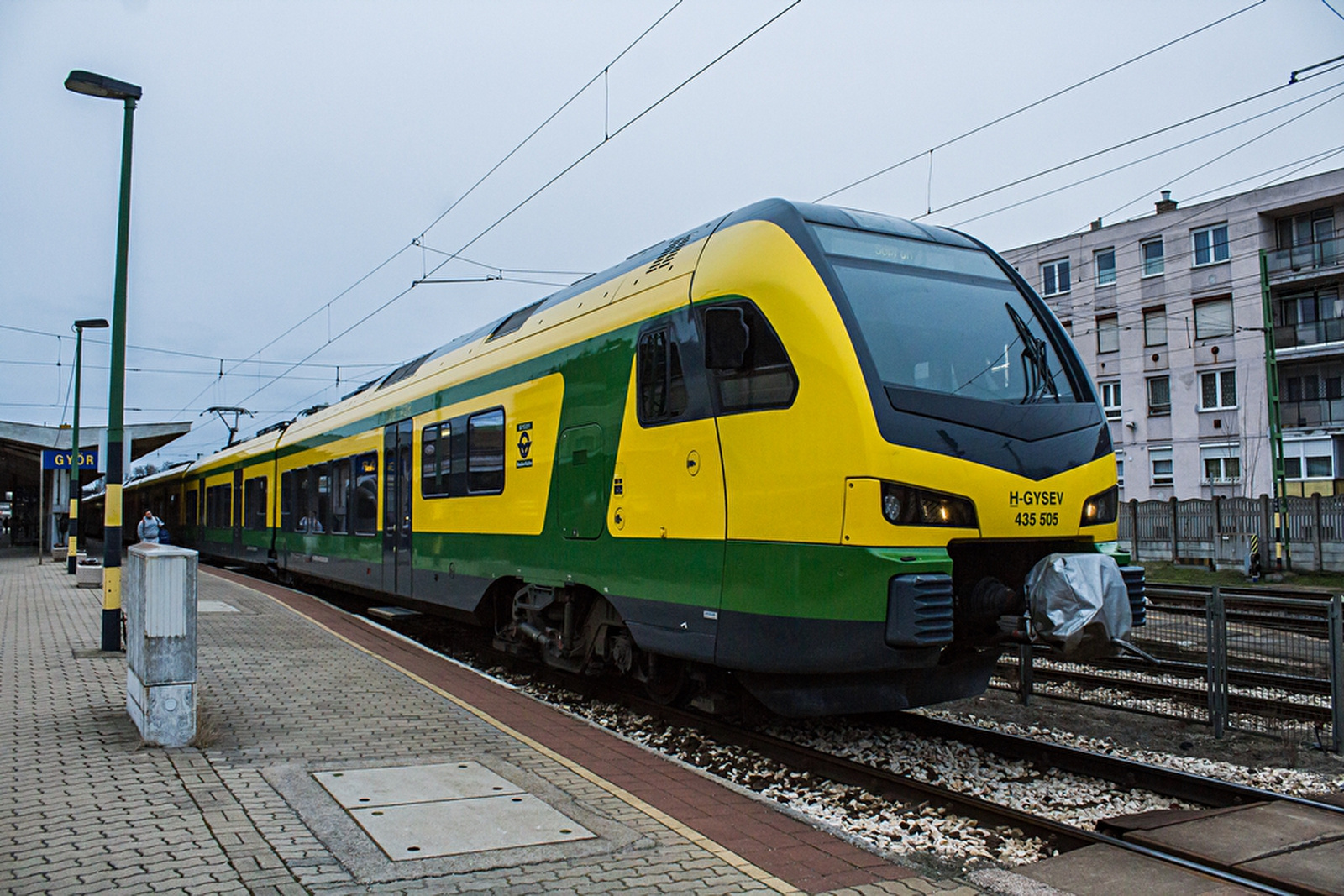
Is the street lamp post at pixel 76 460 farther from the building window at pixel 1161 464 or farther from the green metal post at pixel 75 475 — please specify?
the building window at pixel 1161 464

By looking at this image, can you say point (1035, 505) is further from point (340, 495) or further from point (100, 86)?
point (340, 495)

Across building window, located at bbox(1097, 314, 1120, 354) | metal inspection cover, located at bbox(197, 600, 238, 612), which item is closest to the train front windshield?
metal inspection cover, located at bbox(197, 600, 238, 612)

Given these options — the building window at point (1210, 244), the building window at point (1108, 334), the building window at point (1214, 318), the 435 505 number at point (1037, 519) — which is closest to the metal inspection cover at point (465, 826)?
the 435 505 number at point (1037, 519)

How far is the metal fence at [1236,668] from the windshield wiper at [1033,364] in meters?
2.12

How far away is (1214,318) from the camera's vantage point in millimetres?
34344

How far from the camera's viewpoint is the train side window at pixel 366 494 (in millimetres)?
13141

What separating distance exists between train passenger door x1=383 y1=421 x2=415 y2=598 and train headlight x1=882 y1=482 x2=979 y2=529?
7.53 m

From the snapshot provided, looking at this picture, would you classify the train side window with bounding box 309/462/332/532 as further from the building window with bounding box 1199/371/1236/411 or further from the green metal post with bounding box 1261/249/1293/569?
the building window with bounding box 1199/371/1236/411

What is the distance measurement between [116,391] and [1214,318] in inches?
1331

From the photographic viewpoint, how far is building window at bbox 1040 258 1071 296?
1528 inches

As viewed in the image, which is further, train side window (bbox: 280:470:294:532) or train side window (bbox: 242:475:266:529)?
train side window (bbox: 242:475:266:529)

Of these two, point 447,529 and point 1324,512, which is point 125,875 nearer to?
point 447,529

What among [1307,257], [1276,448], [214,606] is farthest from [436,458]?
[1307,257]

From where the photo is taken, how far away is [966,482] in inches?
229
